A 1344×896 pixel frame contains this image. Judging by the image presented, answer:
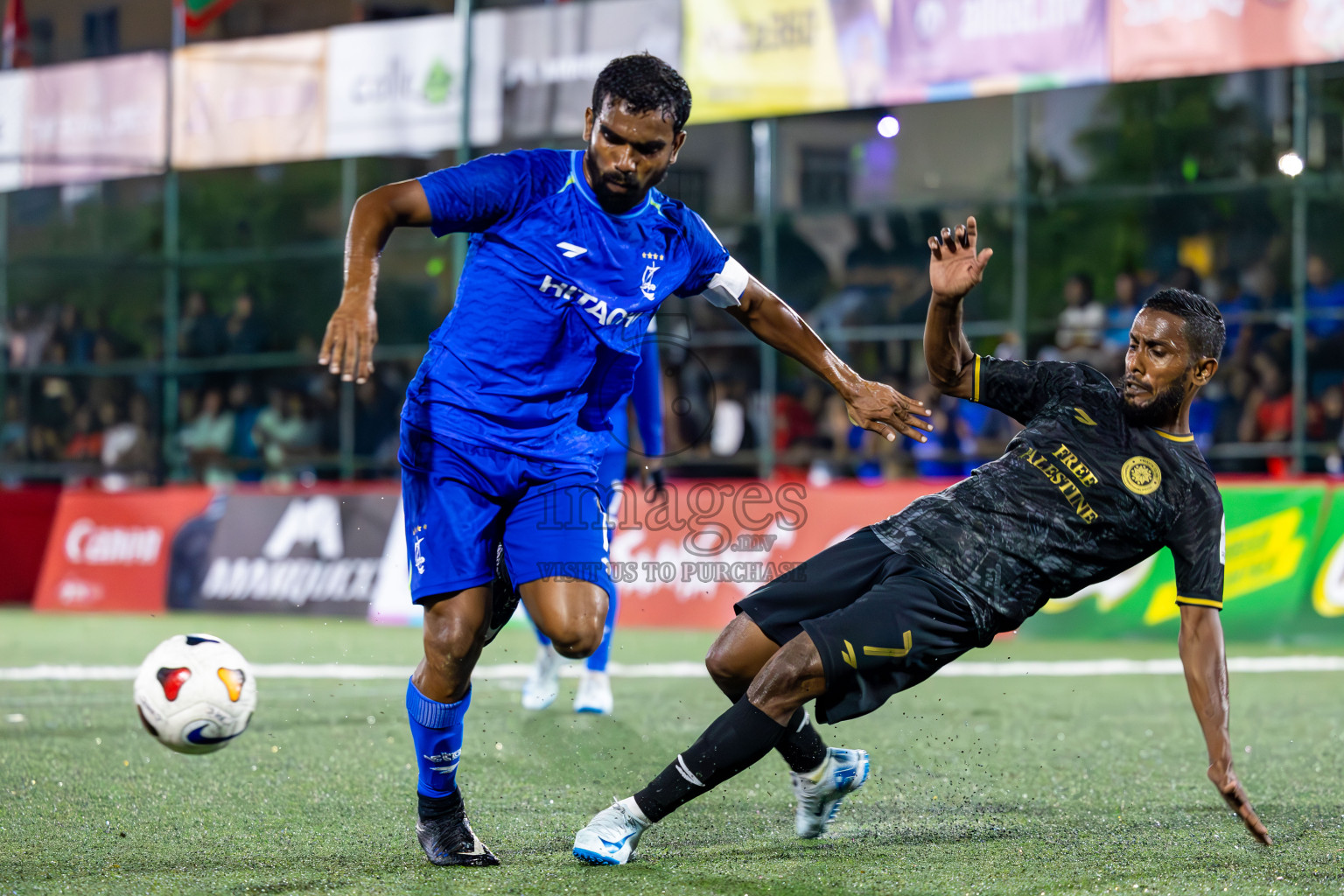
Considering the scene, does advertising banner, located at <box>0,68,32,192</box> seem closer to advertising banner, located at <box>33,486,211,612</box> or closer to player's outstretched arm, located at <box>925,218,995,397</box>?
advertising banner, located at <box>33,486,211,612</box>

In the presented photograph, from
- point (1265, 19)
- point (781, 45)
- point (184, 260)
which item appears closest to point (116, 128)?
point (184, 260)

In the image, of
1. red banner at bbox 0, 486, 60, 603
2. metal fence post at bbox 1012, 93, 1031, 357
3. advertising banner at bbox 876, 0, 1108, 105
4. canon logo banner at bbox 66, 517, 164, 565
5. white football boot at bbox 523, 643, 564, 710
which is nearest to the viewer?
white football boot at bbox 523, 643, 564, 710

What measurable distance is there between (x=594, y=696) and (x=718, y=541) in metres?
5.46

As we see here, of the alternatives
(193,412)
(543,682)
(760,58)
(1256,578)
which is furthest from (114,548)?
(1256,578)

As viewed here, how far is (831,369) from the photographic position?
16.7 feet

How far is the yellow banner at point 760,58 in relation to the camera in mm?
14945

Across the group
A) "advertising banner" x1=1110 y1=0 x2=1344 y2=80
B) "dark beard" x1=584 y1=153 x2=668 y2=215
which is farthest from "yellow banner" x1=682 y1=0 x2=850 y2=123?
"dark beard" x1=584 y1=153 x2=668 y2=215

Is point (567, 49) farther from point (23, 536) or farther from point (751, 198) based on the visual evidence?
point (23, 536)

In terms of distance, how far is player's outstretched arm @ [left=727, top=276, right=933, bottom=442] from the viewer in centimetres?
500

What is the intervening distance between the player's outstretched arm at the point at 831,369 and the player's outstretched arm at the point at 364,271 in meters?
1.19

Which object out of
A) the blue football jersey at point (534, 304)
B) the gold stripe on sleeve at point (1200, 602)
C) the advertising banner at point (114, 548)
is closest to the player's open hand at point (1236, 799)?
the gold stripe on sleeve at point (1200, 602)

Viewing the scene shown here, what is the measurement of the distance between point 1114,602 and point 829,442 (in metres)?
4.91

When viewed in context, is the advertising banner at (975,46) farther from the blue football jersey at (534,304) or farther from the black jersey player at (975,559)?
the blue football jersey at (534,304)

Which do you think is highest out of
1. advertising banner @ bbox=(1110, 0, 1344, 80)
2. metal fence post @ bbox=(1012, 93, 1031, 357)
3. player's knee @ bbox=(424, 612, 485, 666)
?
advertising banner @ bbox=(1110, 0, 1344, 80)
